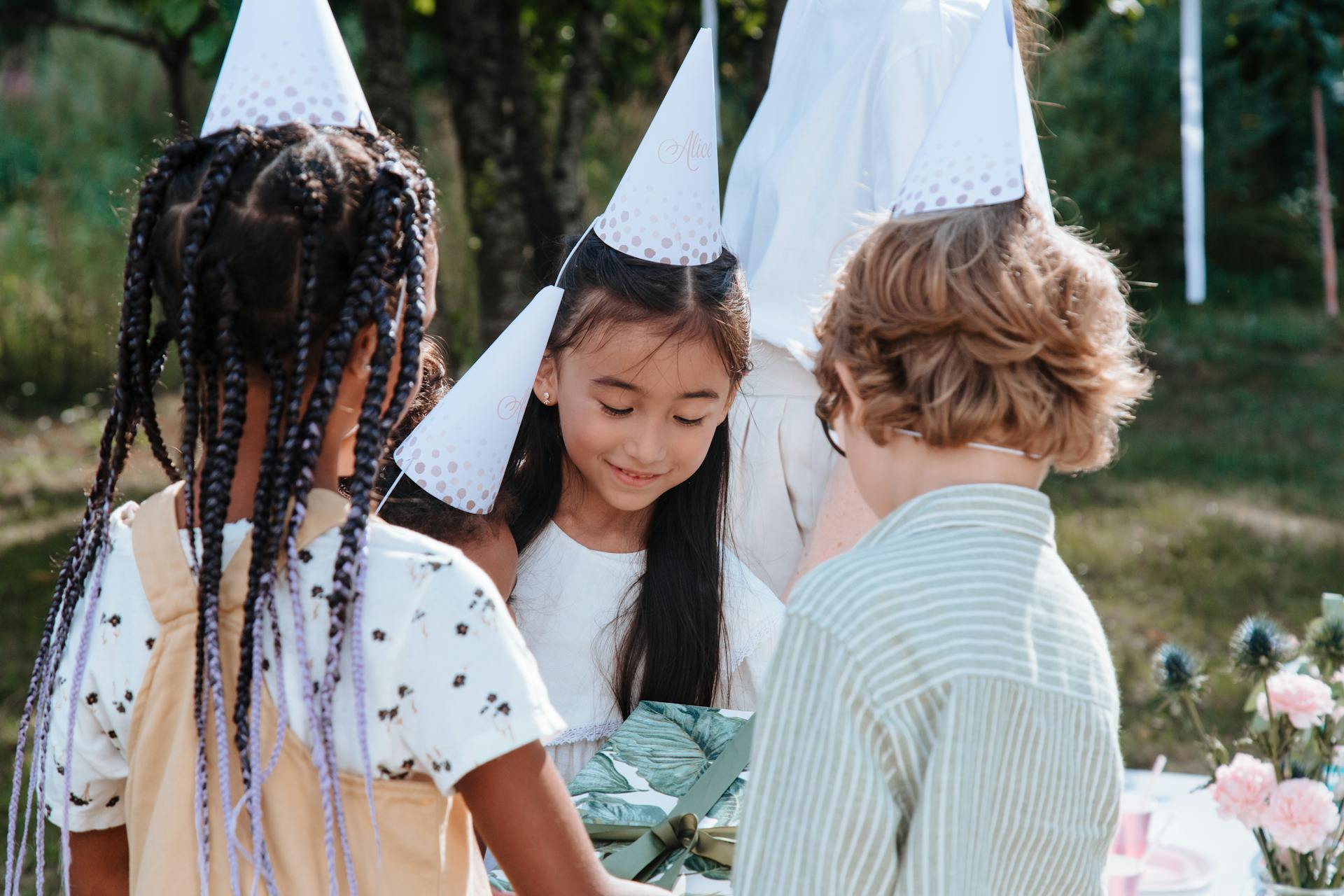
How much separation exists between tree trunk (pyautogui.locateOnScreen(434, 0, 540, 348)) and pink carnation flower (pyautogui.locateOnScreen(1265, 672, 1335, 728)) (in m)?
3.02

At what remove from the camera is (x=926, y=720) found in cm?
108

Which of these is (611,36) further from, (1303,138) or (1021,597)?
(1303,138)

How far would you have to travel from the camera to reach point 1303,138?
1062cm

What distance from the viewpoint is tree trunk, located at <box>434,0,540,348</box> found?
4.31 meters

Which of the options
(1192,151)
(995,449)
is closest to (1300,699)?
(995,449)

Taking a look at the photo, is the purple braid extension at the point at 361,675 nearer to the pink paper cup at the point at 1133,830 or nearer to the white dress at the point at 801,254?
the white dress at the point at 801,254

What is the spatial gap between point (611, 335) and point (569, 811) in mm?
913

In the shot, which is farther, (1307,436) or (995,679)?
(1307,436)

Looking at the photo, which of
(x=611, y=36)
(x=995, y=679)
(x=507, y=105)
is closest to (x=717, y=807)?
(x=995, y=679)

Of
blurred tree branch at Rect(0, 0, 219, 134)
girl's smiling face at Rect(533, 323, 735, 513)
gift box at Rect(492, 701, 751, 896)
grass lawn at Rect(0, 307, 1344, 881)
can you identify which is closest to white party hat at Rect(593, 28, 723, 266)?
girl's smiling face at Rect(533, 323, 735, 513)

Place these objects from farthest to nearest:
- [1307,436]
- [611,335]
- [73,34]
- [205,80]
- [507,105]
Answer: [73,34], [1307,436], [507,105], [205,80], [611,335]

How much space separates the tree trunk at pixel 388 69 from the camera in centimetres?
411

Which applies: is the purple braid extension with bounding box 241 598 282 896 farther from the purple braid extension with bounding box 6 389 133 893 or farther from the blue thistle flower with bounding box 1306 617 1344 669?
the blue thistle flower with bounding box 1306 617 1344 669

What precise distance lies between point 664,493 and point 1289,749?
3.27 feet
